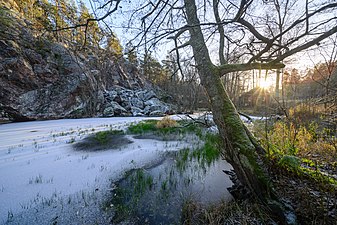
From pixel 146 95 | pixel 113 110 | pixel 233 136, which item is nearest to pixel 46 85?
pixel 113 110

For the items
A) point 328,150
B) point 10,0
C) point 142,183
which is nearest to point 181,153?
point 142,183

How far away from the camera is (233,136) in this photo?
2201 mm

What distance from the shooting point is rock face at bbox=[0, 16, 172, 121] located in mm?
10250

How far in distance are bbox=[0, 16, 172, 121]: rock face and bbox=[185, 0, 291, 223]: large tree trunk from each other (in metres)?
6.59

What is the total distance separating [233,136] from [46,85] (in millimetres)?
15189

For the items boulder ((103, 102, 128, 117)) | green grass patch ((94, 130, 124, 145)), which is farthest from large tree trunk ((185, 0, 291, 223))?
boulder ((103, 102, 128, 117))

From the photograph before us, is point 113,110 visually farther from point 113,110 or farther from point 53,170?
point 53,170

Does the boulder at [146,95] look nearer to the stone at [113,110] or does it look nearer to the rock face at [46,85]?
the rock face at [46,85]

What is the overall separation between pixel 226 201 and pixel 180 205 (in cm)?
71

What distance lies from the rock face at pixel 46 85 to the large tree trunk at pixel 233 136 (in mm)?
6589

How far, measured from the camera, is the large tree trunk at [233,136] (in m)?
1.84

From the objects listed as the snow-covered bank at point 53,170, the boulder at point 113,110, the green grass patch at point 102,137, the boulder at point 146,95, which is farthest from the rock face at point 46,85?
the snow-covered bank at point 53,170

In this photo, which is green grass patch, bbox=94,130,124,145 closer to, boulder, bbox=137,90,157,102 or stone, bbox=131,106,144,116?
stone, bbox=131,106,144,116

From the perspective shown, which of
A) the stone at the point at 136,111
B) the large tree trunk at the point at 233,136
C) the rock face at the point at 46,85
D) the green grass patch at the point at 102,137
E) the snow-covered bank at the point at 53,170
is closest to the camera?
the large tree trunk at the point at 233,136
